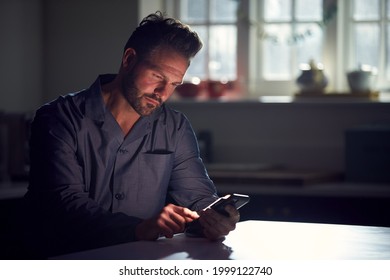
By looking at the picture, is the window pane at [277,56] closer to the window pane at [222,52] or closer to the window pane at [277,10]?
the window pane at [277,10]

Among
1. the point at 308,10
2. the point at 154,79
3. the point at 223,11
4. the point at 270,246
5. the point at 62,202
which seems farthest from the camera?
the point at 223,11

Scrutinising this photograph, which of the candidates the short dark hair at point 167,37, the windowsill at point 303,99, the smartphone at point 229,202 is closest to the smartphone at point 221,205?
the smartphone at point 229,202

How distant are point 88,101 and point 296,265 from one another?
29.1 inches

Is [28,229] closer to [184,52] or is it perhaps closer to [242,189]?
[184,52]

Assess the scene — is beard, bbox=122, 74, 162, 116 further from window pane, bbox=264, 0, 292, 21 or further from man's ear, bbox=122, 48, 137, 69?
window pane, bbox=264, 0, 292, 21

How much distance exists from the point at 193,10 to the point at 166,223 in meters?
2.43

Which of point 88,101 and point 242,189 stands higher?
point 88,101

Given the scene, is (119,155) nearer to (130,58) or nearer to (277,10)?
(130,58)

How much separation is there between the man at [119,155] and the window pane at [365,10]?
186 centimetres

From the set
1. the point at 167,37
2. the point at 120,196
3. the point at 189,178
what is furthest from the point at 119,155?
the point at 167,37

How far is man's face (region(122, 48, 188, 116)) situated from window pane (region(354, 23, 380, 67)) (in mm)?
1940

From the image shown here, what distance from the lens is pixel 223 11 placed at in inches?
160

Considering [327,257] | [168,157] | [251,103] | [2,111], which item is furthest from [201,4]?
[327,257]

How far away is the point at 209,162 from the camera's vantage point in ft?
12.7
